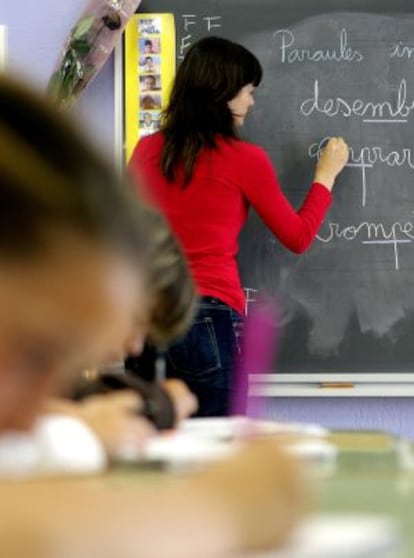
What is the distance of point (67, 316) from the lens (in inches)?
15.0

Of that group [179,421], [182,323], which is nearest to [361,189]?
[182,323]

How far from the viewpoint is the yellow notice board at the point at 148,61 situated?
3.20 meters

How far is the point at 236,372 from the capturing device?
8.68 feet

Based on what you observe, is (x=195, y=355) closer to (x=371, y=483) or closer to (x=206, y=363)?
(x=206, y=363)

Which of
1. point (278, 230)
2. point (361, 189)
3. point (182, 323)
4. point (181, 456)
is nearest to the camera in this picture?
point (181, 456)

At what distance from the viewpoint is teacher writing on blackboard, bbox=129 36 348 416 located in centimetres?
265

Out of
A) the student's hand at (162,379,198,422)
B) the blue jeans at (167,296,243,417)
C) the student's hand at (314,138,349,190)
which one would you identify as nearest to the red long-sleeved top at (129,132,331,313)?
the blue jeans at (167,296,243,417)

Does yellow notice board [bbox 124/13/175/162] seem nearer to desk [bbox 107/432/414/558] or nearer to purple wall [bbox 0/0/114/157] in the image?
purple wall [bbox 0/0/114/157]

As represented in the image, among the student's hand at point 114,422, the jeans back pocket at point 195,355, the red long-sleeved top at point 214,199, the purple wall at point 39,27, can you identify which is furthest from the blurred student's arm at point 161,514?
the purple wall at point 39,27

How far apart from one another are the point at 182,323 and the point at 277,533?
51.0 inches

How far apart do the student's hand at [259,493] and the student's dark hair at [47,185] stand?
10 cm

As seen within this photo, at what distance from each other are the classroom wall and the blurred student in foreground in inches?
106

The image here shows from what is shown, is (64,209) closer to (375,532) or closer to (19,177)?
(19,177)

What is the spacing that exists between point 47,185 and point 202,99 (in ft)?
8.00
